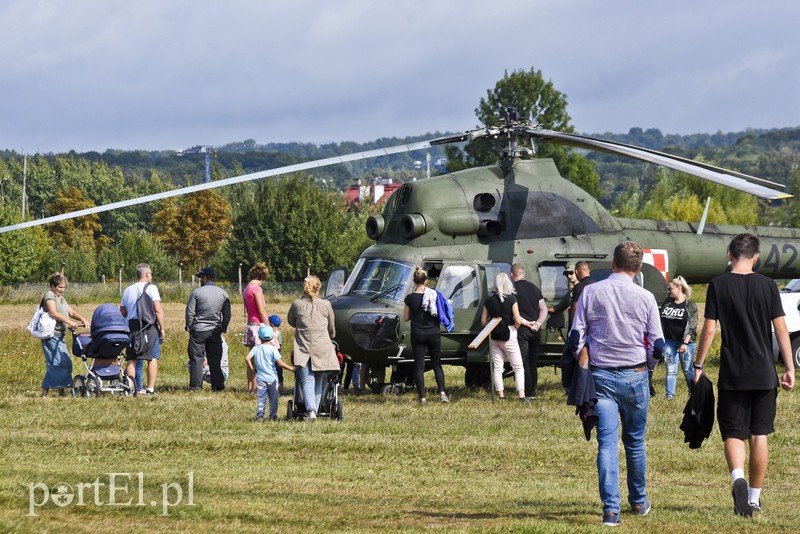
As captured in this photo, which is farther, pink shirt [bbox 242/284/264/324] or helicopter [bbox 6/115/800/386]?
helicopter [bbox 6/115/800/386]

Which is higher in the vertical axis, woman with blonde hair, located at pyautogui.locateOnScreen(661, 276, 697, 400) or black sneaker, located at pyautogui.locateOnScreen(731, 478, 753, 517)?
woman with blonde hair, located at pyautogui.locateOnScreen(661, 276, 697, 400)

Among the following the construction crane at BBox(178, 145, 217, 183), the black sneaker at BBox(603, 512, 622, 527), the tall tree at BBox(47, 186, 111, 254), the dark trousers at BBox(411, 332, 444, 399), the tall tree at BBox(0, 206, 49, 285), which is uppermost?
the construction crane at BBox(178, 145, 217, 183)

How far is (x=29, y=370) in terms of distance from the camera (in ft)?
63.2

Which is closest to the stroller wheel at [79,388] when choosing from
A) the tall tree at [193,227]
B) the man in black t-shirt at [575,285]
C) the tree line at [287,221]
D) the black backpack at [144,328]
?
the black backpack at [144,328]

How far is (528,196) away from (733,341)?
8593mm

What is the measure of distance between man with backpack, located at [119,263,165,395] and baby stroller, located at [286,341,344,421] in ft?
9.68

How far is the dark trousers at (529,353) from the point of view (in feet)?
50.1

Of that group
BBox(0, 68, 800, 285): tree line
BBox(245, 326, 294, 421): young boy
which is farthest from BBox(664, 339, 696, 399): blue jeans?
BBox(0, 68, 800, 285): tree line

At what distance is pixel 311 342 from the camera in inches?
487

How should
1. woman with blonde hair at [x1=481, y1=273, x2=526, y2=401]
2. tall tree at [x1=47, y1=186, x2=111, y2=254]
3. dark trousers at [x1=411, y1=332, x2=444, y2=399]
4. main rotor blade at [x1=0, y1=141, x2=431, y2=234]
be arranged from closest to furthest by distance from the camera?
main rotor blade at [x1=0, y1=141, x2=431, y2=234]
dark trousers at [x1=411, y1=332, x2=444, y2=399]
woman with blonde hair at [x1=481, y1=273, x2=526, y2=401]
tall tree at [x1=47, y1=186, x2=111, y2=254]

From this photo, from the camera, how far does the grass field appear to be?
7301 millimetres

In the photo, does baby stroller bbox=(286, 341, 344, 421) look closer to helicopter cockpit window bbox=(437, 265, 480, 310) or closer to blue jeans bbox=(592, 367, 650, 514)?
helicopter cockpit window bbox=(437, 265, 480, 310)

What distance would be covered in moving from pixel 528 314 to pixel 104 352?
546 cm

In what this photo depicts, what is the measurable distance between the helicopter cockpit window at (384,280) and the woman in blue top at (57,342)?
3663mm
